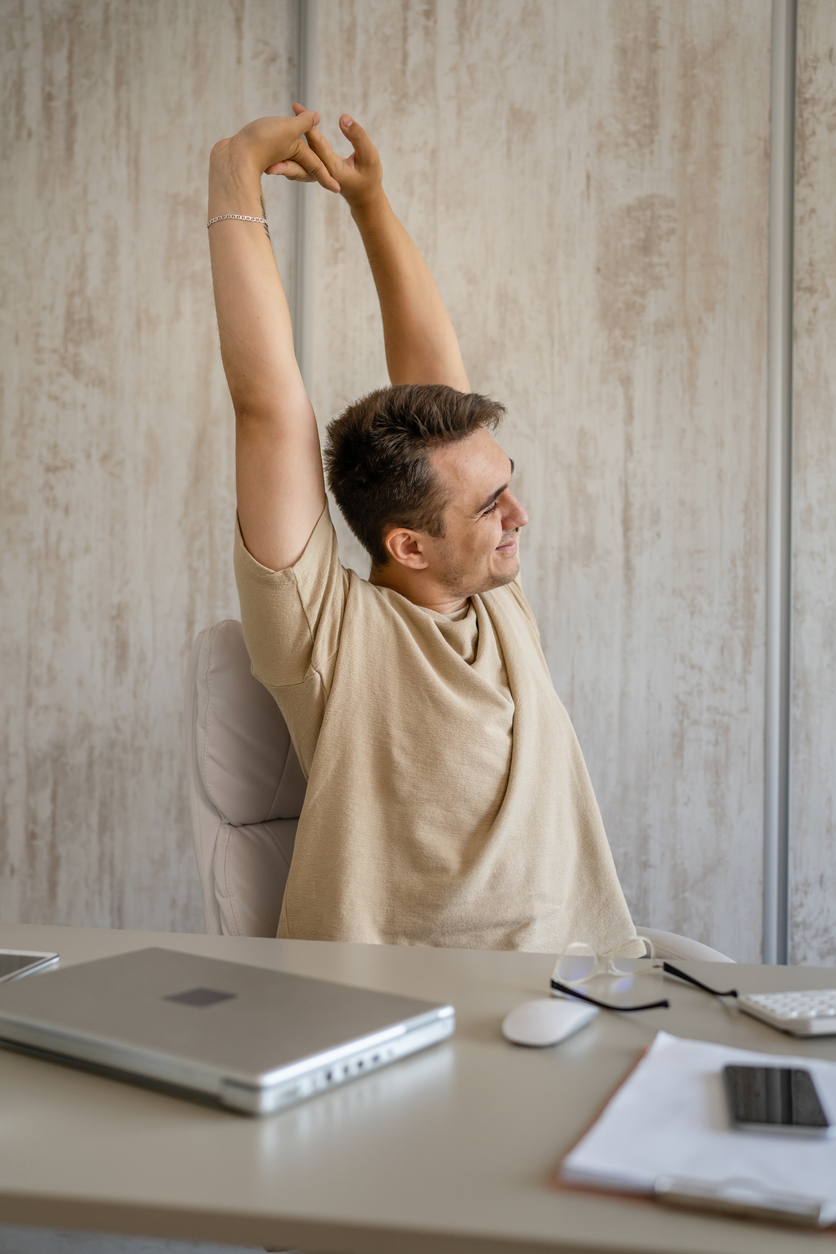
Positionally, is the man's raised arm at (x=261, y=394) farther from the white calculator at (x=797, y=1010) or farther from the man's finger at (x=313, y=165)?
the white calculator at (x=797, y=1010)

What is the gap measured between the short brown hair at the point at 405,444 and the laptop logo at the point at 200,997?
95 cm

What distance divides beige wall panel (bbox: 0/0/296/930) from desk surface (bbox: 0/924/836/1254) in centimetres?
183

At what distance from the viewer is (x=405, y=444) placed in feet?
4.96

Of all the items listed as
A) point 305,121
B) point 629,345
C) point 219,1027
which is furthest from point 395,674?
point 629,345

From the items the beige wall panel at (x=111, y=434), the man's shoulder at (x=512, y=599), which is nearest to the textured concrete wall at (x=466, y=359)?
the beige wall panel at (x=111, y=434)

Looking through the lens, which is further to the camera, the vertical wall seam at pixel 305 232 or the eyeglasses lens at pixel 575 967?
the vertical wall seam at pixel 305 232

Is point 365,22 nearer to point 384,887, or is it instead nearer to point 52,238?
point 52,238

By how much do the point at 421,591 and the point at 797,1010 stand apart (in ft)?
3.20

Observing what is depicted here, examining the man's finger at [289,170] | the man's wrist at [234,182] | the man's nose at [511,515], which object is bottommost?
the man's nose at [511,515]

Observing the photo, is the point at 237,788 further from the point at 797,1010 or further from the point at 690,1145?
the point at 690,1145

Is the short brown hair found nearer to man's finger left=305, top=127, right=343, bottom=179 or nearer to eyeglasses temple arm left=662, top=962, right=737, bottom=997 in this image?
man's finger left=305, top=127, right=343, bottom=179

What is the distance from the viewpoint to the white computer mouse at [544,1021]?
670 millimetres

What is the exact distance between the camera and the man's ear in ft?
5.09

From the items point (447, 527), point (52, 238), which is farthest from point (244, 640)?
point (52, 238)
